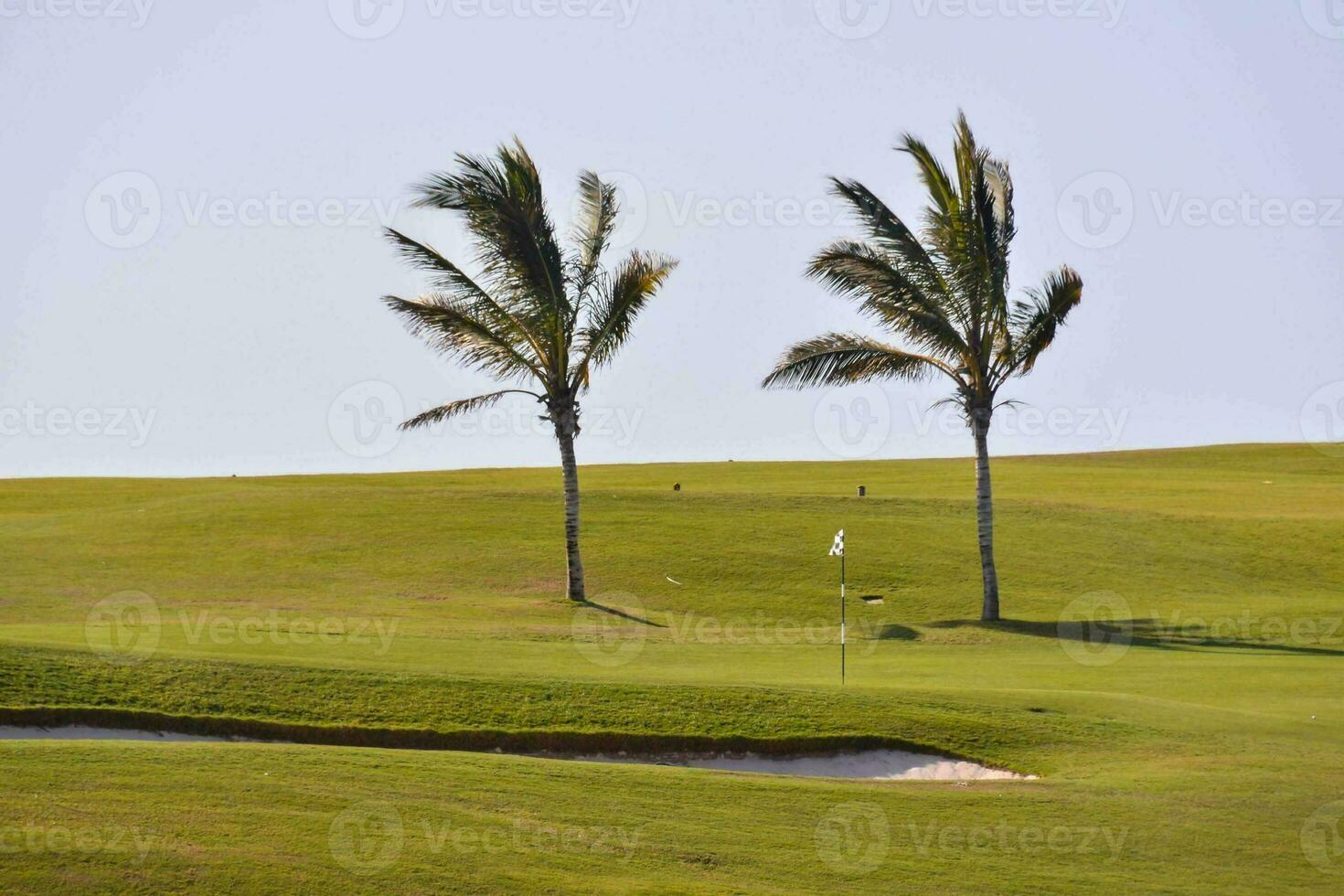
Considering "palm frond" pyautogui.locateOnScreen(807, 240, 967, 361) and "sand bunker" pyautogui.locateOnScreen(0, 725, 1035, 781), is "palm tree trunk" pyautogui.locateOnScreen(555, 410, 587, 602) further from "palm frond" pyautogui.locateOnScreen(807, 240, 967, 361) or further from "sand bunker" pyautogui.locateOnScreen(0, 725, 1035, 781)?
"sand bunker" pyautogui.locateOnScreen(0, 725, 1035, 781)

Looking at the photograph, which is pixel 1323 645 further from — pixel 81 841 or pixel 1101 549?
pixel 81 841

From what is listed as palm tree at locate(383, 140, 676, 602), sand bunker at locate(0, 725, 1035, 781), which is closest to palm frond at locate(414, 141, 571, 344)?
palm tree at locate(383, 140, 676, 602)

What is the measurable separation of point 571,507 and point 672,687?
14517 millimetres

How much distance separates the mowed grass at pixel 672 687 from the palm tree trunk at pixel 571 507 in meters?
0.60

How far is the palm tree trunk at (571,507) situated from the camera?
109 feet

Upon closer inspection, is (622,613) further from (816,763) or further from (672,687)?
(816,763)

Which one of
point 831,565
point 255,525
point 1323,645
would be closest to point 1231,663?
point 1323,645

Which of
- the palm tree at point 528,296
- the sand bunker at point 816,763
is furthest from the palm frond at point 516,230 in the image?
the sand bunker at point 816,763

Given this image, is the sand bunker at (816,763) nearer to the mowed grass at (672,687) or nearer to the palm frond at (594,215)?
the mowed grass at (672,687)

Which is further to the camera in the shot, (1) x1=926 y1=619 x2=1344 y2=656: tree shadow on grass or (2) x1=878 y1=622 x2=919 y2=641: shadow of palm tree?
(2) x1=878 y1=622 x2=919 y2=641: shadow of palm tree

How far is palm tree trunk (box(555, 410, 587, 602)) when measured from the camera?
→ 109 feet

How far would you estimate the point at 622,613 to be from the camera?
3167 centimetres

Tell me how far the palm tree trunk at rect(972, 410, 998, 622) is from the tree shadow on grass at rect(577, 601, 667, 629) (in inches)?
303

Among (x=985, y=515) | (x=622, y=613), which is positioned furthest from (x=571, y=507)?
(x=985, y=515)
